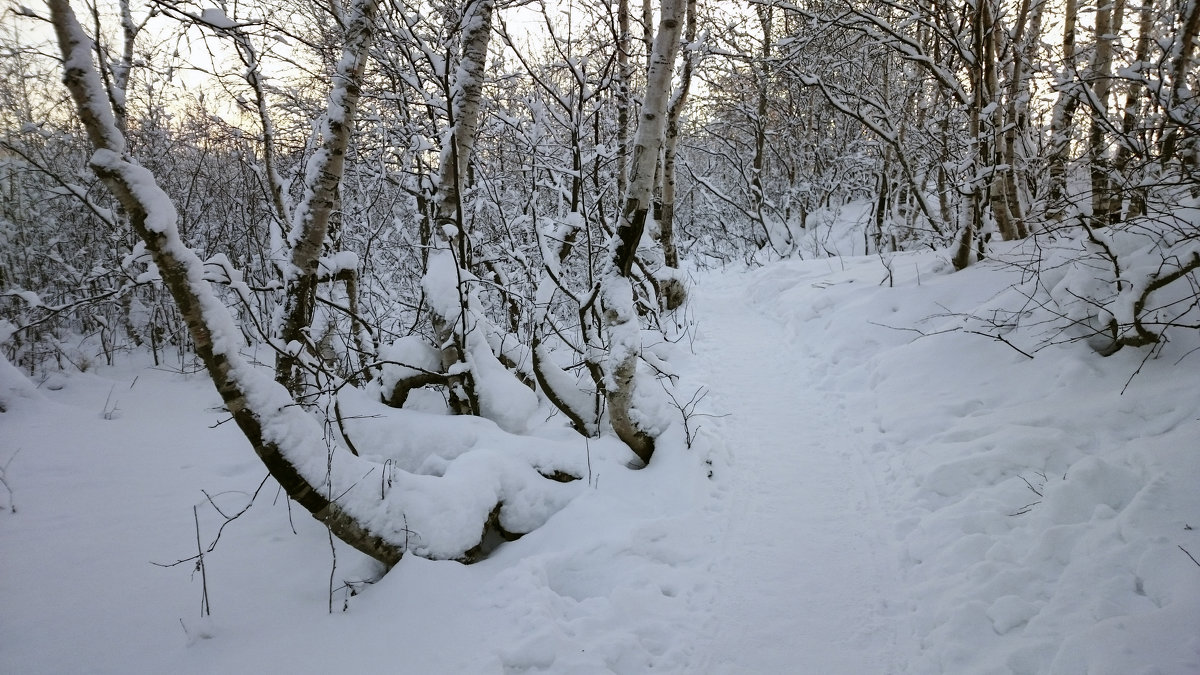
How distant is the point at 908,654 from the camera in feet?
8.28

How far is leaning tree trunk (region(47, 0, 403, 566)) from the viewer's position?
84.3 inches

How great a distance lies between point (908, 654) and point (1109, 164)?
4.41 m

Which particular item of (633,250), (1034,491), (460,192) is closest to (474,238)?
(460,192)

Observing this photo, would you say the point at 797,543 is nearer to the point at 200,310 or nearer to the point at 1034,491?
the point at 1034,491

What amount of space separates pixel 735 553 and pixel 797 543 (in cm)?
41

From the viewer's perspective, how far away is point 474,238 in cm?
A: 512

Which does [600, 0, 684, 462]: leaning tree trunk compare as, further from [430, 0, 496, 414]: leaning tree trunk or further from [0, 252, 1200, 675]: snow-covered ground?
[430, 0, 496, 414]: leaning tree trunk

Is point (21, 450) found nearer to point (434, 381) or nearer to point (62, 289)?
point (434, 381)

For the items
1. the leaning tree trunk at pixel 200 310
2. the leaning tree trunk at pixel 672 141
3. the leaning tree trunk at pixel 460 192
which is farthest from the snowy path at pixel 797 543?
the leaning tree trunk at pixel 672 141

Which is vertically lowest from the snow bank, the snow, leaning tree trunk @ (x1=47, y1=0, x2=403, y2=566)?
the snow bank

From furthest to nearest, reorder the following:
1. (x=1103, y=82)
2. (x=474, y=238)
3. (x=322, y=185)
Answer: (x=1103, y=82) < (x=474, y=238) < (x=322, y=185)

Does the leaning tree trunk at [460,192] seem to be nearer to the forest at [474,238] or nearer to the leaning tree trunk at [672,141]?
the forest at [474,238]

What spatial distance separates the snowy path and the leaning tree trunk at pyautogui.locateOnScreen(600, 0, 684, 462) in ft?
2.96

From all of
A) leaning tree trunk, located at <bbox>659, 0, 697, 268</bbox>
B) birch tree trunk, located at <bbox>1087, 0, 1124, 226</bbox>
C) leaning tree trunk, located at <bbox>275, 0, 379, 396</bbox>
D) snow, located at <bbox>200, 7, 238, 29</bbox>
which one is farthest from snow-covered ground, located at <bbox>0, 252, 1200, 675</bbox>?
leaning tree trunk, located at <bbox>659, 0, 697, 268</bbox>
